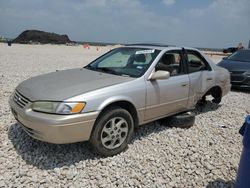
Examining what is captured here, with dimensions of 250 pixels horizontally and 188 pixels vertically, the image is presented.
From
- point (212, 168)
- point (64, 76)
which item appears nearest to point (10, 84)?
point (64, 76)

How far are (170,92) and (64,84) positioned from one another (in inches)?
72.4

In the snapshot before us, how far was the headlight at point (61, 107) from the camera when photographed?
3.20 metres

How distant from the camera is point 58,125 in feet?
10.3

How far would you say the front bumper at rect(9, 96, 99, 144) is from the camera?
124 inches

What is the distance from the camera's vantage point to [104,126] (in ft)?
11.6

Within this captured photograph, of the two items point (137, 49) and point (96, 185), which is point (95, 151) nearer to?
point (96, 185)

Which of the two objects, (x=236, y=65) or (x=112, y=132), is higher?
(x=236, y=65)

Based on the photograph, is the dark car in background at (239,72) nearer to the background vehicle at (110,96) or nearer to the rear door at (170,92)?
the background vehicle at (110,96)

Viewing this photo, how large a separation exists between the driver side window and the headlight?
5.68ft

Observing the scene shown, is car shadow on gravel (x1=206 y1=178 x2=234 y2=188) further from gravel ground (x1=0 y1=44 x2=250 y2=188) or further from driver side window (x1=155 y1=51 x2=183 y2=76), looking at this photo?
driver side window (x1=155 y1=51 x2=183 y2=76)

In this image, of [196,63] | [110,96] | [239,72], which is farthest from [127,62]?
[239,72]

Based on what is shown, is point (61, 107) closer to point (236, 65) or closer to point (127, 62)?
point (127, 62)

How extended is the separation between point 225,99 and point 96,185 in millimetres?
5846

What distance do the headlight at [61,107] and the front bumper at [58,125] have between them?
0.05 m
